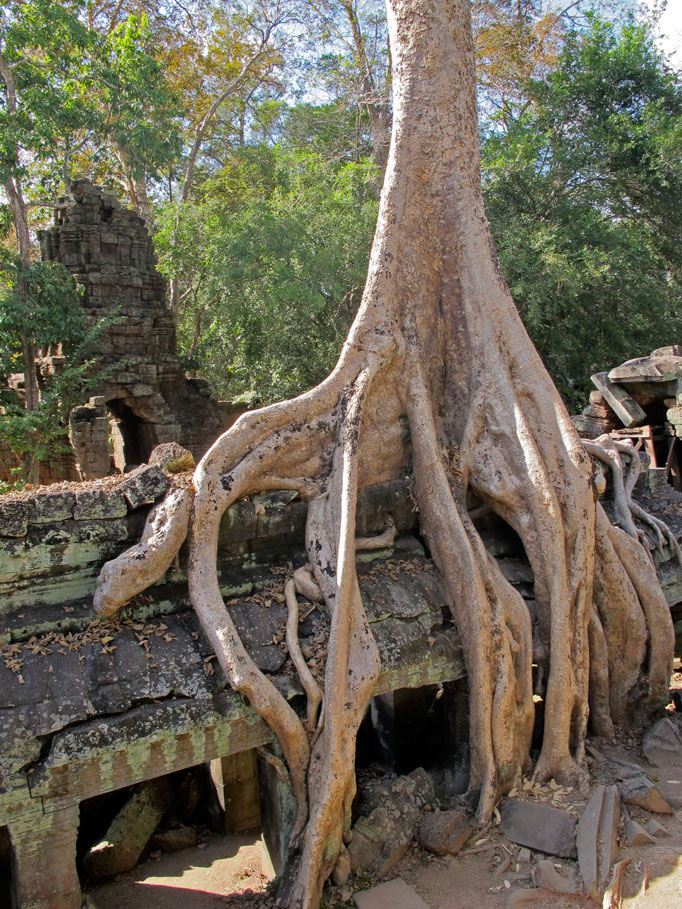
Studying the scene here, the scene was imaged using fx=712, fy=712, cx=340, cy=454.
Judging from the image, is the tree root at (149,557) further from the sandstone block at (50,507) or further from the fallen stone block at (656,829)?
the fallen stone block at (656,829)

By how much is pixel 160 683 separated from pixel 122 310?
9349 mm

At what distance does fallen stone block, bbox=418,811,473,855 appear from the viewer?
3322 mm

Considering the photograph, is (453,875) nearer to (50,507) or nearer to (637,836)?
(637,836)

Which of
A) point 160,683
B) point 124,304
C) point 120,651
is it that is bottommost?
point 160,683

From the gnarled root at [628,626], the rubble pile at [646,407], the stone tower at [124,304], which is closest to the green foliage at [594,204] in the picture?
the rubble pile at [646,407]

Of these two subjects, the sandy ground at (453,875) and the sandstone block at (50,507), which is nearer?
the sandy ground at (453,875)

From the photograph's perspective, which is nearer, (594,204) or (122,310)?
(122,310)

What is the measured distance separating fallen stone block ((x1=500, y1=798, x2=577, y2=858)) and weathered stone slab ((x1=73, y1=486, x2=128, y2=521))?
2.37m

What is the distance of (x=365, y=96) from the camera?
13.7 metres

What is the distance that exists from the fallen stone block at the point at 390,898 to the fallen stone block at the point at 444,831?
9.9 inches

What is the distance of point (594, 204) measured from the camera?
38.2 ft

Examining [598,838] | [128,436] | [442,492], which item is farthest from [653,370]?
[128,436]

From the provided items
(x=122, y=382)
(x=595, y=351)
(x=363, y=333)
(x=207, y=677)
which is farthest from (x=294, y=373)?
(x=207, y=677)

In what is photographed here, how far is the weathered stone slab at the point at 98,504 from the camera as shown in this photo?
325 centimetres
